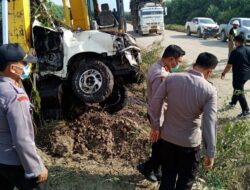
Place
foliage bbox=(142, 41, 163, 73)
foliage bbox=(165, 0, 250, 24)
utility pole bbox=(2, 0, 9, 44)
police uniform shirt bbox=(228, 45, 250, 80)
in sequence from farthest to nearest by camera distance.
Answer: foliage bbox=(165, 0, 250, 24) → foliage bbox=(142, 41, 163, 73) → police uniform shirt bbox=(228, 45, 250, 80) → utility pole bbox=(2, 0, 9, 44)

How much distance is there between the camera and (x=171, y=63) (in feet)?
15.5

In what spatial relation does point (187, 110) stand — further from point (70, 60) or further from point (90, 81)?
point (70, 60)

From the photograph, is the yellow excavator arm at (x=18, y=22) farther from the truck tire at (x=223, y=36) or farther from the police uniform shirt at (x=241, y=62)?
the truck tire at (x=223, y=36)

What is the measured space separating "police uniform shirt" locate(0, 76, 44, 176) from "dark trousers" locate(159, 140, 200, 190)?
4.83 feet

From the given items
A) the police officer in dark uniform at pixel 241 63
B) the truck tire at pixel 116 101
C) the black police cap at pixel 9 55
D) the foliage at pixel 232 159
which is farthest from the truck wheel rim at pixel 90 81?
the black police cap at pixel 9 55

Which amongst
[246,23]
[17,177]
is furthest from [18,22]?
[246,23]

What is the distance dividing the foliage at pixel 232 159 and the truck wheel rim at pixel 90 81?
7.73 feet

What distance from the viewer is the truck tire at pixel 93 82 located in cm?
689

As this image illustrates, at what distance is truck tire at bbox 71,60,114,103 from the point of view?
689 cm

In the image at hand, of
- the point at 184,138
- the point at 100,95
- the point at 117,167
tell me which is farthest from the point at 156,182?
the point at 100,95

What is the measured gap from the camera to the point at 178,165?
4219 millimetres

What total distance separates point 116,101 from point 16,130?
498 cm

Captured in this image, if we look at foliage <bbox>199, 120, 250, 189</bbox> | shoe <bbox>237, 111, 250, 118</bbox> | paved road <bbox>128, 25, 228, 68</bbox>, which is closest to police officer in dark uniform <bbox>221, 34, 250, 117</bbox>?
shoe <bbox>237, 111, 250, 118</bbox>

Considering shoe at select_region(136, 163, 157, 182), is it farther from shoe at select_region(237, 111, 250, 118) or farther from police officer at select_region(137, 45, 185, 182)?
shoe at select_region(237, 111, 250, 118)
